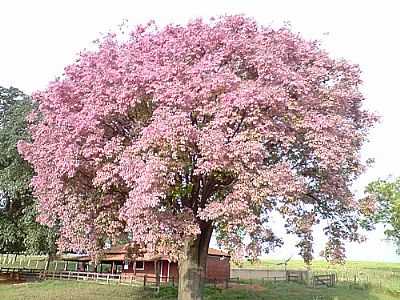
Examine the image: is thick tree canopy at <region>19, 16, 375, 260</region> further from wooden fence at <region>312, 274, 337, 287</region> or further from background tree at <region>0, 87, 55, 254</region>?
wooden fence at <region>312, 274, 337, 287</region>

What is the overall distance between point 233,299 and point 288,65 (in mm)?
17382

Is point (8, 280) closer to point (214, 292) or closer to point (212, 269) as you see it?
point (212, 269)

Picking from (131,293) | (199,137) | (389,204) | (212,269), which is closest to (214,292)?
(131,293)

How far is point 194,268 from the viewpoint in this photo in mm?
19656

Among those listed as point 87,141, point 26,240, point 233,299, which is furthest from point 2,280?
point 87,141

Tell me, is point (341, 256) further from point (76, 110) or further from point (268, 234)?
point (76, 110)

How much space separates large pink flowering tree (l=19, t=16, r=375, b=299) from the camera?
15.6 metres

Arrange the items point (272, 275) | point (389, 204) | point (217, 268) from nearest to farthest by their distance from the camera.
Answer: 1. point (217, 268)
2. point (272, 275)
3. point (389, 204)

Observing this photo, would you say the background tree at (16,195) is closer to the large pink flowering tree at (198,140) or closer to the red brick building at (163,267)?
the red brick building at (163,267)

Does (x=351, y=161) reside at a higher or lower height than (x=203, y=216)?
higher

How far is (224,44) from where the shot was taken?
17000mm

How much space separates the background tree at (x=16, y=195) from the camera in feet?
109

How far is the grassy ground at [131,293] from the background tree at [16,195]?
9.81ft

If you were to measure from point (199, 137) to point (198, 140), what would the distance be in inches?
3.9
